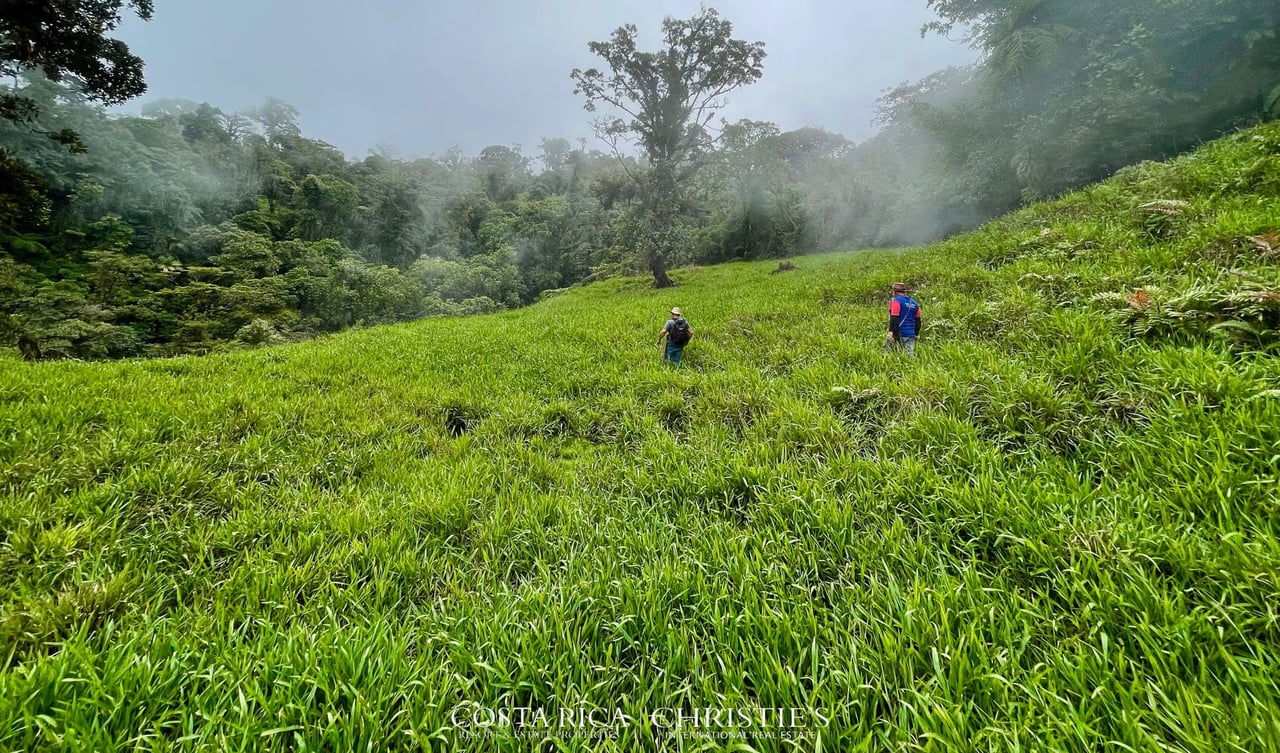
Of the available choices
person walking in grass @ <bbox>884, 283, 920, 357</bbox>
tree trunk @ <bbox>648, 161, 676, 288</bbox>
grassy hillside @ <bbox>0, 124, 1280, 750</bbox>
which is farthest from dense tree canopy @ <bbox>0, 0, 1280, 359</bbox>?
person walking in grass @ <bbox>884, 283, 920, 357</bbox>

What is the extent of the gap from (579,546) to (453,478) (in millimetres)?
1567

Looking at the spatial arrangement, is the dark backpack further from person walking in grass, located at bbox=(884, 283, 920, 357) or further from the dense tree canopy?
the dense tree canopy

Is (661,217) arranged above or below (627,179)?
below

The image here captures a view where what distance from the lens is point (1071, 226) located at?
8.38 m

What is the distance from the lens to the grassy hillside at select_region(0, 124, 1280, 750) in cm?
156

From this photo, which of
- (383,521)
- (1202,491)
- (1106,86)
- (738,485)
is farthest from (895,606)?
(1106,86)

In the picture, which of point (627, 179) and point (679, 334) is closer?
point (679, 334)

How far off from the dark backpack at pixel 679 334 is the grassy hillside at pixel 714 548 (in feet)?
6.66

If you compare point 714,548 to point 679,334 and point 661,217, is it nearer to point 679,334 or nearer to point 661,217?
point 679,334

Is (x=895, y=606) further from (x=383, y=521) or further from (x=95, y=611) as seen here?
(x=95, y=611)

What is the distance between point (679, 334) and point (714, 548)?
5.11 m

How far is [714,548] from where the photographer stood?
263cm

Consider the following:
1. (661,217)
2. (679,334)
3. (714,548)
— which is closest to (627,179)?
(661,217)

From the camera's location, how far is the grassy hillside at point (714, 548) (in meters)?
1.56
